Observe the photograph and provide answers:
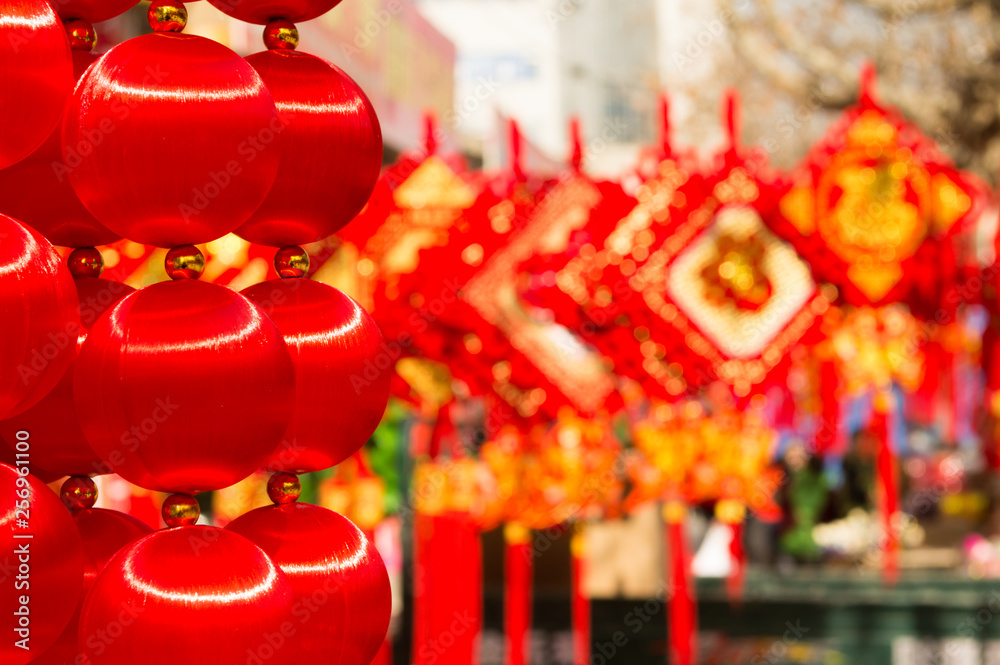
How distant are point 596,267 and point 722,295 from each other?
0.27m

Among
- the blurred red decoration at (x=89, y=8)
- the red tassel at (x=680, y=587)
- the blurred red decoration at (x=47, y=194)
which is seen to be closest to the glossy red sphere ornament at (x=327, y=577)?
the blurred red decoration at (x=47, y=194)

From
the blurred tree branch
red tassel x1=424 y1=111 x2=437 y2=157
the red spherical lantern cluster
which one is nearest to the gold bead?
the red spherical lantern cluster

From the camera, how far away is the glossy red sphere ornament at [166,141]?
2.08ft

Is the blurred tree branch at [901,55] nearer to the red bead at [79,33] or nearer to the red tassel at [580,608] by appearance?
the red tassel at [580,608]

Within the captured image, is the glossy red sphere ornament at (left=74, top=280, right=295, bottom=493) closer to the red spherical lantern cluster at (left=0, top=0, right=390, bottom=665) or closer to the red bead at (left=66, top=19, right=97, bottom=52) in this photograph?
the red spherical lantern cluster at (left=0, top=0, right=390, bottom=665)

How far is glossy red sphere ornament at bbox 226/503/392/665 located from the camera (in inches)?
27.0

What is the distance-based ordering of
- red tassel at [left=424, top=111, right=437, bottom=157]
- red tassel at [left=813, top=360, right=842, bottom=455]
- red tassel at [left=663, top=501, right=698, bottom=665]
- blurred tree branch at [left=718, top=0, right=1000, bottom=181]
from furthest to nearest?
blurred tree branch at [left=718, top=0, right=1000, bottom=181]
red tassel at [left=663, top=501, right=698, bottom=665]
red tassel at [left=813, top=360, right=842, bottom=455]
red tassel at [left=424, top=111, right=437, bottom=157]

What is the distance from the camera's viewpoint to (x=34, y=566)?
0.63 meters

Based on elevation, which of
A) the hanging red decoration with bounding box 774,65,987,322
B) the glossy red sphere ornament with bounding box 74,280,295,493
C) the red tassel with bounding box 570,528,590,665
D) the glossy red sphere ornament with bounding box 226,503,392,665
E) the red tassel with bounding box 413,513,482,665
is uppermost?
the glossy red sphere ornament with bounding box 74,280,295,493

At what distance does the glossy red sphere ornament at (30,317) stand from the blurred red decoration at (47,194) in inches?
4.9

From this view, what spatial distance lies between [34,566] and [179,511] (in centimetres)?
8

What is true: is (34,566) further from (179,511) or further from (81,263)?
(81,263)

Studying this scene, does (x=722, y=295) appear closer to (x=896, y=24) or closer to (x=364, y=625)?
(x=364, y=625)

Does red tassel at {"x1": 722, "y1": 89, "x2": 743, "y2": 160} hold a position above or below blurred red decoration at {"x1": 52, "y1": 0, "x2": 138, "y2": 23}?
below
